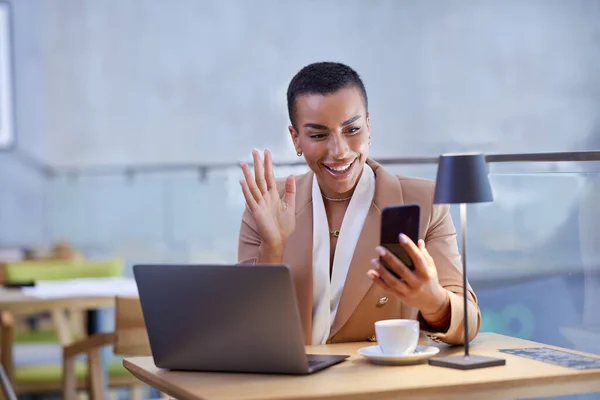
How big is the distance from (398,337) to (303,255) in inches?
19.9

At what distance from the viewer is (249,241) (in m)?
2.51

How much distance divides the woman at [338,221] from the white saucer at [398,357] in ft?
0.85

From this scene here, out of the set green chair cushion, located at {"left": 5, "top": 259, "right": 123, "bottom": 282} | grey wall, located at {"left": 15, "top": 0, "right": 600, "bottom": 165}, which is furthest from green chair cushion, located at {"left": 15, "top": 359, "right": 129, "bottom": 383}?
grey wall, located at {"left": 15, "top": 0, "right": 600, "bottom": 165}

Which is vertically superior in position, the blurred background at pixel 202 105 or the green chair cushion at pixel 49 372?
the blurred background at pixel 202 105

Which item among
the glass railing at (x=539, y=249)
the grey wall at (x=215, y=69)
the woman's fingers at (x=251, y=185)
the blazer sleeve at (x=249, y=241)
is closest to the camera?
the woman's fingers at (x=251, y=185)

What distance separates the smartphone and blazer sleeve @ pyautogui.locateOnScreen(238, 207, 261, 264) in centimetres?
61

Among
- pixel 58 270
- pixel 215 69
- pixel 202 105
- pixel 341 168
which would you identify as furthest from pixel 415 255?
pixel 215 69

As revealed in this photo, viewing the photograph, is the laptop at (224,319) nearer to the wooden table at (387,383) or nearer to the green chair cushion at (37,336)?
the wooden table at (387,383)

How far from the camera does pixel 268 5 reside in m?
9.79

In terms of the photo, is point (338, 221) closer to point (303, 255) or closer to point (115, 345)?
point (303, 255)

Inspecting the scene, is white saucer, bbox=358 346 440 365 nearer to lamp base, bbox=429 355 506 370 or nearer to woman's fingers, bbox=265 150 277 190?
lamp base, bbox=429 355 506 370

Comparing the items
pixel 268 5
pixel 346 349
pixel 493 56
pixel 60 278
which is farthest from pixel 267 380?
pixel 493 56

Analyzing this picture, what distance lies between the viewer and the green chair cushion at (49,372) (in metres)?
3.86

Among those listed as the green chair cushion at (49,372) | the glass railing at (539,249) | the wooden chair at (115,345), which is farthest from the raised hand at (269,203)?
the green chair cushion at (49,372)
